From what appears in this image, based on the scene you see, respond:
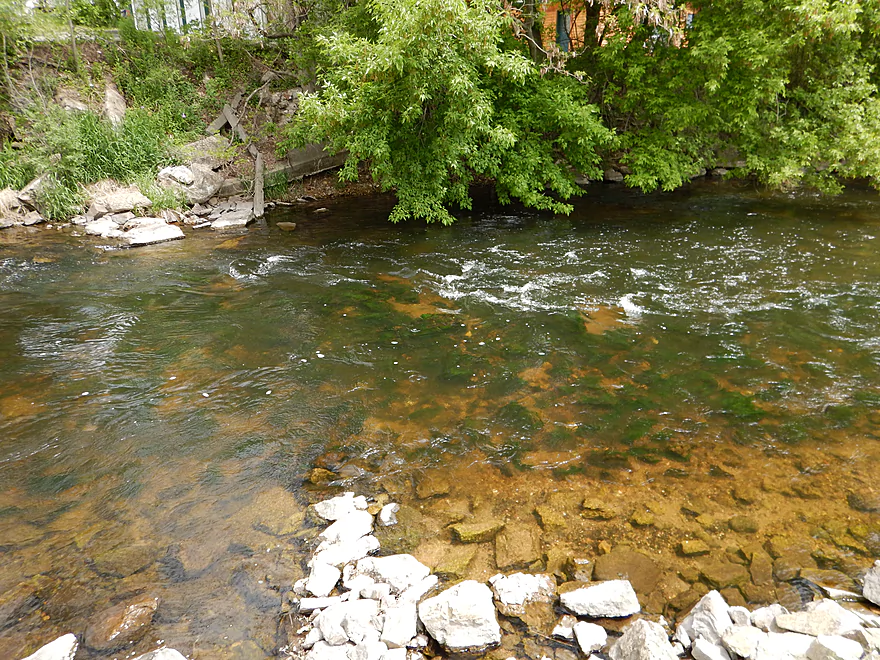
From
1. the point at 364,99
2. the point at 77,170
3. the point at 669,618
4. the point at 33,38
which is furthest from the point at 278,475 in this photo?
the point at 33,38

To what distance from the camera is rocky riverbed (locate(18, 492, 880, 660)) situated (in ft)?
9.34

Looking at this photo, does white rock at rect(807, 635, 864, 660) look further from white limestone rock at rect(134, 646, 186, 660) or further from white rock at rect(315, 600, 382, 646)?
white limestone rock at rect(134, 646, 186, 660)

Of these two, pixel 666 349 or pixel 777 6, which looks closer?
pixel 666 349

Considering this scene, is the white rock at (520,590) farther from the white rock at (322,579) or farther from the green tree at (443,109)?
the green tree at (443,109)

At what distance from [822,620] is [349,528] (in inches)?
115

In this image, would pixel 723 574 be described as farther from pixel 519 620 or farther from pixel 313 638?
pixel 313 638

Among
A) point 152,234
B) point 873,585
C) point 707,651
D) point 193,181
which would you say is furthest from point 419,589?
point 193,181

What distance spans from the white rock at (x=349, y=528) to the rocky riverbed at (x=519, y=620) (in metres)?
0.19

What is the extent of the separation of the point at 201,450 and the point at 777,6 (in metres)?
12.8

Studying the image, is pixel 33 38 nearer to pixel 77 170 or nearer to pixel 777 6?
pixel 77 170

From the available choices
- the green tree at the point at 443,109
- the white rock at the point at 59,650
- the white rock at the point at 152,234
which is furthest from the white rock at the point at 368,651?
the white rock at the point at 152,234

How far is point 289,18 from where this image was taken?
57.0ft

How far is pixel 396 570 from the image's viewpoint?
141 inches

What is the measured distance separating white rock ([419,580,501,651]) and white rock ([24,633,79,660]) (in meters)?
1.98
